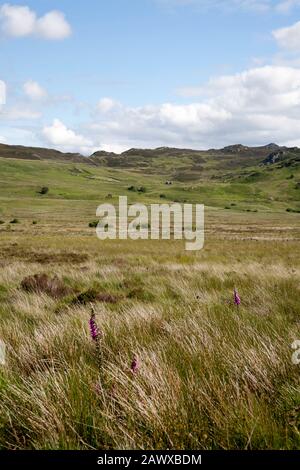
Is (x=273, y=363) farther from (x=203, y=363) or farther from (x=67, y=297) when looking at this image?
(x=67, y=297)

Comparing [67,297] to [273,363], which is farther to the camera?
[67,297]

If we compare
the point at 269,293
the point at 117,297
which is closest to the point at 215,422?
the point at 269,293

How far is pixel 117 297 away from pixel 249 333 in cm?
578

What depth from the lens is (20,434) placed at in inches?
119

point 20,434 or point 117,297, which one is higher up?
point 20,434

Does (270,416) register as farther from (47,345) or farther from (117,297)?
(117,297)

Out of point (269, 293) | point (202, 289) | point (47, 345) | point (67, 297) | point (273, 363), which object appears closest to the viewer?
point (273, 363)

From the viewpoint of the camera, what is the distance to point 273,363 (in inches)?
156

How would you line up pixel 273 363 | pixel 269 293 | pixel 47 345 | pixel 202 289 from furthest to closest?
pixel 202 289 → pixel 269 293 → pixel 47 345 → pixel 273 363

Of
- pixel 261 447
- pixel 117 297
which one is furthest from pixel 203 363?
pixel 117 297

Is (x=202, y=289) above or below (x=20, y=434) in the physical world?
below

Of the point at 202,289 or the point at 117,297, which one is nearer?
the point at 117,297

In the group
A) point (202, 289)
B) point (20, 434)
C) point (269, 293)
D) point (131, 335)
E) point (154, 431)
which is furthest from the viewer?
point (202, 289)

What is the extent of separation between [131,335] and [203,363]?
1.48 m
